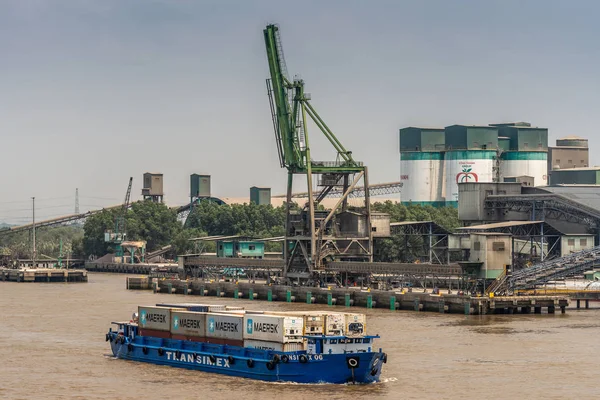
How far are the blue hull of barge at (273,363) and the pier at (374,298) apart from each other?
122 ft

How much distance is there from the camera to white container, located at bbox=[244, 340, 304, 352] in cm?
5697

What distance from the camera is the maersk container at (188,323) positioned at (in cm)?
6272

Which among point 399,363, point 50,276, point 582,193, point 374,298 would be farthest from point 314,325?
point 50,276

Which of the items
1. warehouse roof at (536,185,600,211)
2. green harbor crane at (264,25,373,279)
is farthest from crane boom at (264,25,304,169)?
warehouse roof at (536,185,600,211)

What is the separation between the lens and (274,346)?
57562 mm

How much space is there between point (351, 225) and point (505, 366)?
60.8 meters

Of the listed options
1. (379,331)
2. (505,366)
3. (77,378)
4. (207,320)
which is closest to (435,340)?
(379,331)

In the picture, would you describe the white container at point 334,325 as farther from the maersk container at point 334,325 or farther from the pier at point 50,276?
the pier at point 50,276

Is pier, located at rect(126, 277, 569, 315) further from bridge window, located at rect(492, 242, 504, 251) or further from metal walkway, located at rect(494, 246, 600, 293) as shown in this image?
bridge window, located at rect(492, 242, 504, 251)

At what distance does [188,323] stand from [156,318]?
3061mm

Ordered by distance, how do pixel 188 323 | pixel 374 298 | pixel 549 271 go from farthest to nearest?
pixel 374 298
pixel 549 271
pixel 188 323

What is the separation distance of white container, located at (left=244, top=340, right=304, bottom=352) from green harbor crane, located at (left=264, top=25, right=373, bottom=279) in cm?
6176

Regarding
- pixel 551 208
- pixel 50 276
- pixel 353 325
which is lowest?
pixel 353 325

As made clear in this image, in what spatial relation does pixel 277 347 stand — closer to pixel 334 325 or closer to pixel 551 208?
pixel 334 325
